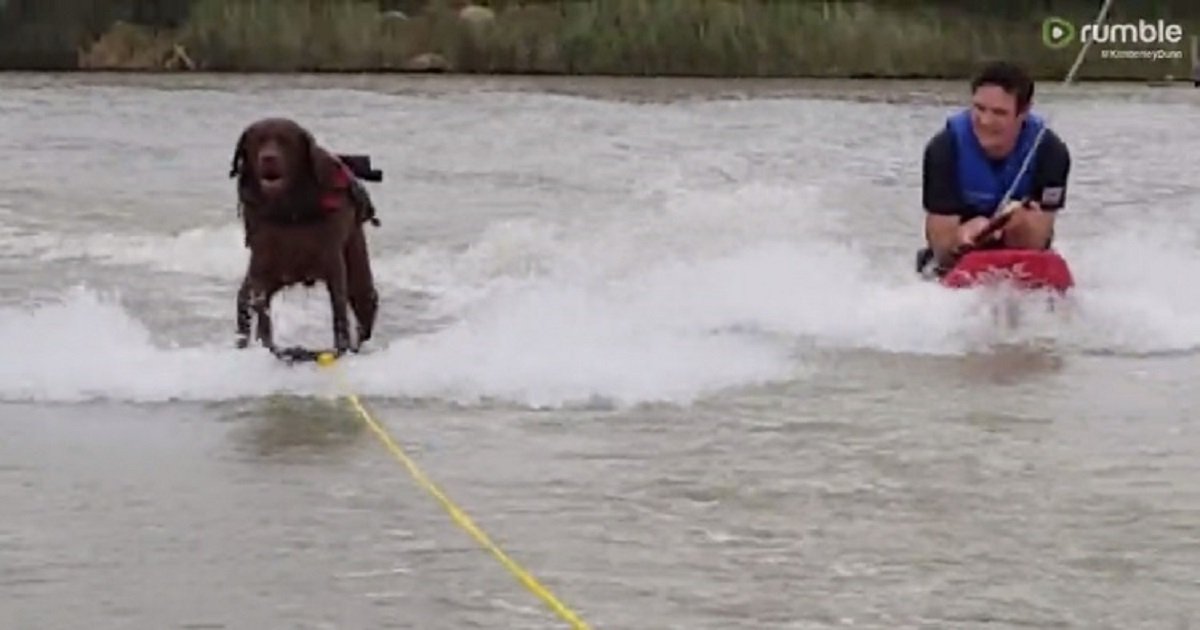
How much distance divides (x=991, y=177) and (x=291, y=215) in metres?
3.43

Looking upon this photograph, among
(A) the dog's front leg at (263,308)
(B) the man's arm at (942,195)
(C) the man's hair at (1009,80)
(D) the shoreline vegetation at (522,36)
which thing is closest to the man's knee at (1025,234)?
(B) the man's arm at (942,195)

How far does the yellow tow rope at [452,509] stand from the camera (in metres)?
6.17

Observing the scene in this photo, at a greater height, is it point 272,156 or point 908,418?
point 272,156

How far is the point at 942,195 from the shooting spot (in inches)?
464

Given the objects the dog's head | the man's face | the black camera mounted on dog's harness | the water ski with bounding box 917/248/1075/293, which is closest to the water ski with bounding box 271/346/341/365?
the dog's head

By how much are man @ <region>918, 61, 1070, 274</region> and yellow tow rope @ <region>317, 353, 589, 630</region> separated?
3162 millimetres

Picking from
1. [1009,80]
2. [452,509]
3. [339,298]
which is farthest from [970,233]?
[452,509]

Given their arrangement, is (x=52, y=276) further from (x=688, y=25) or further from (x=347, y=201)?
(x=688, y=25)

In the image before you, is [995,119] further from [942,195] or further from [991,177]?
[942,195]

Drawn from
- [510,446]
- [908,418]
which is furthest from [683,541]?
Answer: [908,418]

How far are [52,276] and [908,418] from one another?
6037 mm

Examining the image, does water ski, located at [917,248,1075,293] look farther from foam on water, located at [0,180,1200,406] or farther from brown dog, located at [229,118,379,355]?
brown dog, located at [229,118,379,355]

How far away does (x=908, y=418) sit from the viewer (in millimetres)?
8945

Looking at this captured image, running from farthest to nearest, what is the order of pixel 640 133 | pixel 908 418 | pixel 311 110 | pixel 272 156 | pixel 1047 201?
pixel 311 110 < pixel 640 133 < pixel 1047 201 < pixel 272 156 < pixel 908 418
